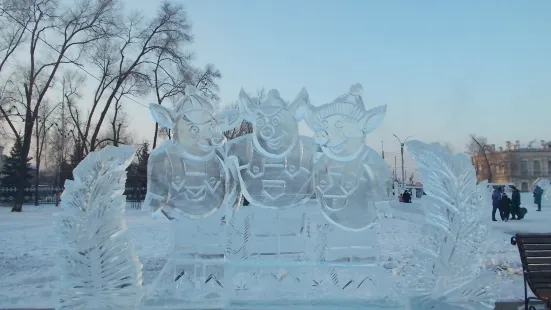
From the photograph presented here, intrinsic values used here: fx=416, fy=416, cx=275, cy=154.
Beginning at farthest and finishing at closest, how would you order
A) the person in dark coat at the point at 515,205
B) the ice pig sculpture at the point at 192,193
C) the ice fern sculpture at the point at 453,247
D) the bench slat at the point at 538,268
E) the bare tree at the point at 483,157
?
the bare tree at the point at 483,157 → the person in dark coat at the point at 515,205 → the ice pig sculpture at the point at 192,193 → the bench slat at the point at 538,268 → the ice fern sculpture at the point at 453,247

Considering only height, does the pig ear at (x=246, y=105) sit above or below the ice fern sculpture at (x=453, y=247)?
above

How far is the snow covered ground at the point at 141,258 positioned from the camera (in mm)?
5508

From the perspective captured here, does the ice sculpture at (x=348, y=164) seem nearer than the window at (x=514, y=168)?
Yes

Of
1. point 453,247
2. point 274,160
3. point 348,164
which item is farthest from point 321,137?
point 453,247

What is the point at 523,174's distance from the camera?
A: 66562 mm

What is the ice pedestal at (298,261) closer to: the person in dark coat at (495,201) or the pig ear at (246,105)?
the pig ear at (246,105)

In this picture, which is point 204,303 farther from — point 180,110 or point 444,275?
point 444,275

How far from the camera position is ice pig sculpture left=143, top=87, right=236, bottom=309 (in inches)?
177

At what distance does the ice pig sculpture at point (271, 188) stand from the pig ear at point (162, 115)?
2.53 ft

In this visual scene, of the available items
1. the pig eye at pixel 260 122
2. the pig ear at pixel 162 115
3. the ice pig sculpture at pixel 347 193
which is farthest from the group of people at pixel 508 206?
the pig ear at pixel 162 115

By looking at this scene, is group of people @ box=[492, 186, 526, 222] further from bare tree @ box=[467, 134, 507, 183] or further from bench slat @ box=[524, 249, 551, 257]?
bare tree @ box=[467, 134, 507, 183]

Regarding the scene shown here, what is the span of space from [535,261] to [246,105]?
3.50 meters

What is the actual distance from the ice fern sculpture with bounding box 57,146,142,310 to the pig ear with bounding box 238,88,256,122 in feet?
4.82

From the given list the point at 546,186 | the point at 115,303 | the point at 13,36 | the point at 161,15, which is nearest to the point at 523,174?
the point at 546,186
